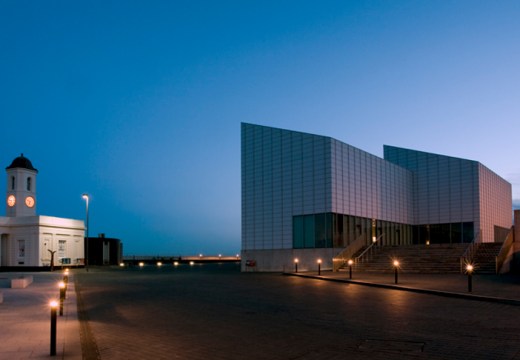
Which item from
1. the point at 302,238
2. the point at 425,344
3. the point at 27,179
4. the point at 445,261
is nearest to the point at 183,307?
the point at 425,344

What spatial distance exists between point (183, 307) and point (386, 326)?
679 cm

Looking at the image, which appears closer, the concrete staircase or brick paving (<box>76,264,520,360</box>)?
brick paving (<box>76,264,520,360</box>)

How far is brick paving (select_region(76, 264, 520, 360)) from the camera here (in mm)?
9023

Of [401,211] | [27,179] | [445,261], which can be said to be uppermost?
[27,179]

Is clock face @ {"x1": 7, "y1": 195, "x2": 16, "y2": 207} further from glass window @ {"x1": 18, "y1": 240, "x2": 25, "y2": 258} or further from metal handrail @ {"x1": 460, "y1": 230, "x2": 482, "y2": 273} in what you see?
metal handrail @ {"x1": 460, "y1": 230, "x2": 482, "y2": 273}

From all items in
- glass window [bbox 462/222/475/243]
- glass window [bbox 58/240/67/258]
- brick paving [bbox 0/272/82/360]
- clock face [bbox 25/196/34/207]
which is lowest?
glass window [bbox 58/240/67/258]

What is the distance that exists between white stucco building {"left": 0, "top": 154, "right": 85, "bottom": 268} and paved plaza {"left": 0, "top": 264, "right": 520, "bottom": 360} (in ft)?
127

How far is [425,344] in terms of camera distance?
9.51 meters

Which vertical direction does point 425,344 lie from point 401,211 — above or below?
below

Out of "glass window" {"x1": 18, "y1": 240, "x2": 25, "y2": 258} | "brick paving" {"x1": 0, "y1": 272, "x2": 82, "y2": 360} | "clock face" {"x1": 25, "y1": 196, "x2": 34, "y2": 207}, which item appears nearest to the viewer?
"brick paving" {"x1": 0, "y1": 272, "x2": 82, "y2": 360}

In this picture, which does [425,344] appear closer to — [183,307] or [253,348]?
[253,348]

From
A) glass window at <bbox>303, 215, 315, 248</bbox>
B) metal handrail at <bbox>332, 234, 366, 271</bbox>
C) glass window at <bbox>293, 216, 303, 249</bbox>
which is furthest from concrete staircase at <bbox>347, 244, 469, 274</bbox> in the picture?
glass window at <bbox>293, 216, 303, 249</bbox>

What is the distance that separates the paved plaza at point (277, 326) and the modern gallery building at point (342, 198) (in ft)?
71.9

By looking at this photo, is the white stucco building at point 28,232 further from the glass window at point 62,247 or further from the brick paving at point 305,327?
the brick paving at point 305,327
